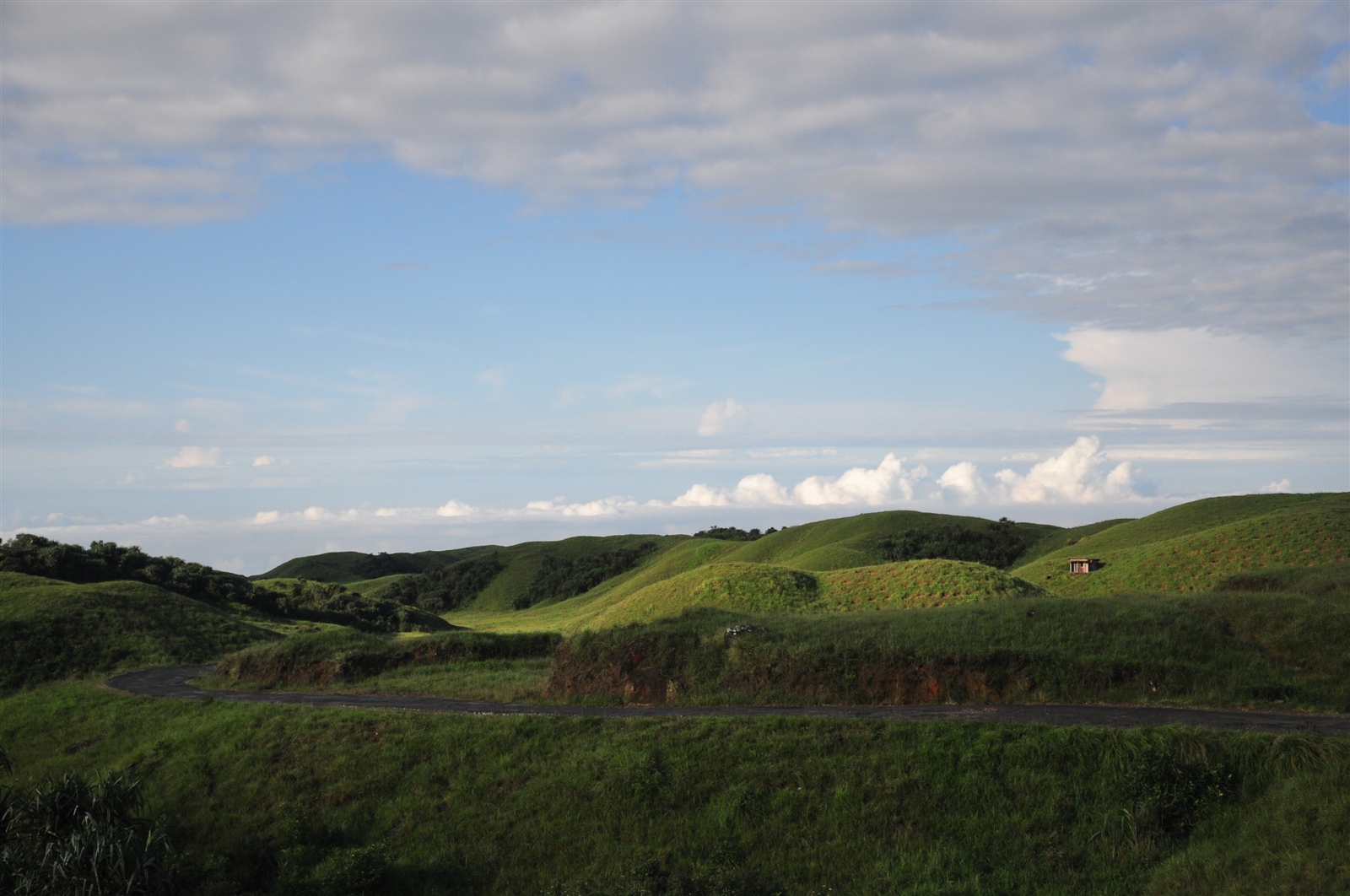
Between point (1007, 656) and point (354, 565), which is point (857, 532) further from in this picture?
point (354, 565)

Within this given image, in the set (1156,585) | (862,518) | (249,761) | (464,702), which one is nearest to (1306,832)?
(464,702)

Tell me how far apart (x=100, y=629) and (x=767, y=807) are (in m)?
31.5

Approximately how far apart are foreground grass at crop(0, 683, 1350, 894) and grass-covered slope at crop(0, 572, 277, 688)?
1533 cm

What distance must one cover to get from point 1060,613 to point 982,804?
1089 cm

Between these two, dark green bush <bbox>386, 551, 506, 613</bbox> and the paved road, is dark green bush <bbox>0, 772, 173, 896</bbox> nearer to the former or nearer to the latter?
the paved road

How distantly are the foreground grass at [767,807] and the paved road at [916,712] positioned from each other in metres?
1.41

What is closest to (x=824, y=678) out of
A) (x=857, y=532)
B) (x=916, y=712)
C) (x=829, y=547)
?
(x=916, y=712)

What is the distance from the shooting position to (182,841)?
18594 millimetres

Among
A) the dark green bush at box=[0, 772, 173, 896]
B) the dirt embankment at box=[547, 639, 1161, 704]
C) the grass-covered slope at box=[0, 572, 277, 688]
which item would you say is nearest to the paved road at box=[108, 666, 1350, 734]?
the dirt embankment at box=[547, 639, 1161, 704]

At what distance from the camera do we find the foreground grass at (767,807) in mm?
13711

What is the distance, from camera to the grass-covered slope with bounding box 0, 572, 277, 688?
33.2 meters

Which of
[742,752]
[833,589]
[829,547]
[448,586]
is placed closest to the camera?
[742,752]

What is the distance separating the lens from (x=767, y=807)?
52.7ft

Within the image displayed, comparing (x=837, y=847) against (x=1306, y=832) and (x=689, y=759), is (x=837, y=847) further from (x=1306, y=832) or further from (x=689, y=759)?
(x=1306, y=832)
